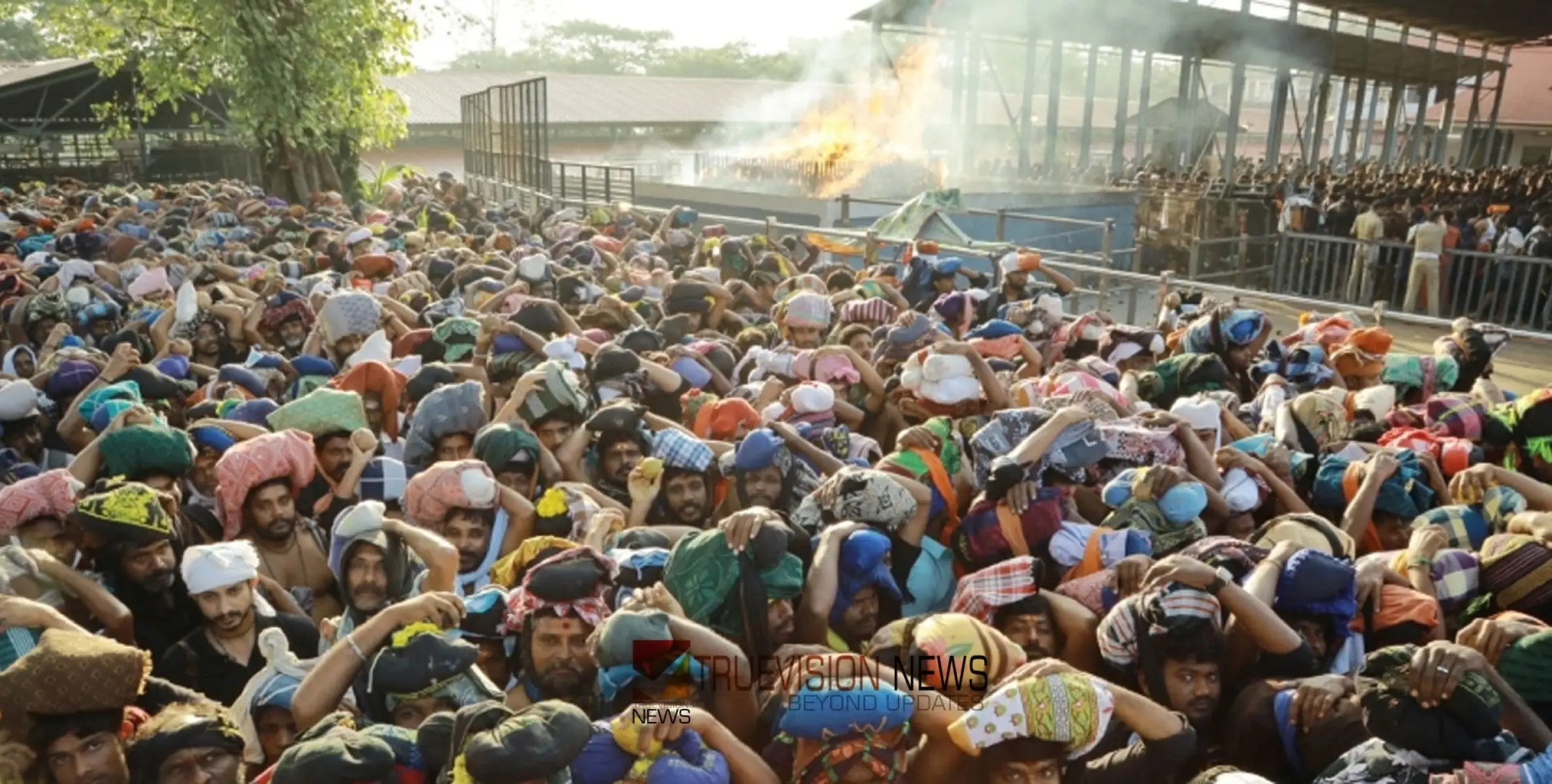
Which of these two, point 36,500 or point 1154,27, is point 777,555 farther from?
point 1154,27

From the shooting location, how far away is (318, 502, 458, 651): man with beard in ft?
10.8

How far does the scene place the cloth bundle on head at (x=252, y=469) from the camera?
3.84m

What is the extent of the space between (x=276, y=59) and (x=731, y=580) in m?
15.5

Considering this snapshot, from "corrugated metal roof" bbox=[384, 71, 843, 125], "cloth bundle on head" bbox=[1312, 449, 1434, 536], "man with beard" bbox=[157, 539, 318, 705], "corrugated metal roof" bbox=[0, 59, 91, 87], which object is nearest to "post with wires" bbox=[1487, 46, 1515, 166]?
"corrugated metal roof" bbox=[384, 71, 843, 125]

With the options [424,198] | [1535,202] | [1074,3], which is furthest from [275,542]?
[1074,3]

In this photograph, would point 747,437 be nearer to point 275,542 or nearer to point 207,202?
point 275,542

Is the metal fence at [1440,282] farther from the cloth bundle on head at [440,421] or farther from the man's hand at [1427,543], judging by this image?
the cloth bundle on head at [440,421]

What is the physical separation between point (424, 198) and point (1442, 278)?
13064 mm

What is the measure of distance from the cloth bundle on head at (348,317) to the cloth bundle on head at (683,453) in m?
2.89

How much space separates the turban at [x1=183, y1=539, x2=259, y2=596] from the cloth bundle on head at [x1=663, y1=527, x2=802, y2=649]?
1.25 metres

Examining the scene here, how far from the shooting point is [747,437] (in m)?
4.12

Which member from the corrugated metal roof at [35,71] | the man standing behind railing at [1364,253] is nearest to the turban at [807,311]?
the man standing behind railing at [1364,253]

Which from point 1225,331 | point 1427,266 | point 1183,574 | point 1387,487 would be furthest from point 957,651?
point 1427,266

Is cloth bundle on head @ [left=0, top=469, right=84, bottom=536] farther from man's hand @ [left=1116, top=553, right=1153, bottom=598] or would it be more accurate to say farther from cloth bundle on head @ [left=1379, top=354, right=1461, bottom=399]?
cloth bundle on head @ [left=1379, top=354, right=1461, bottom=399]
